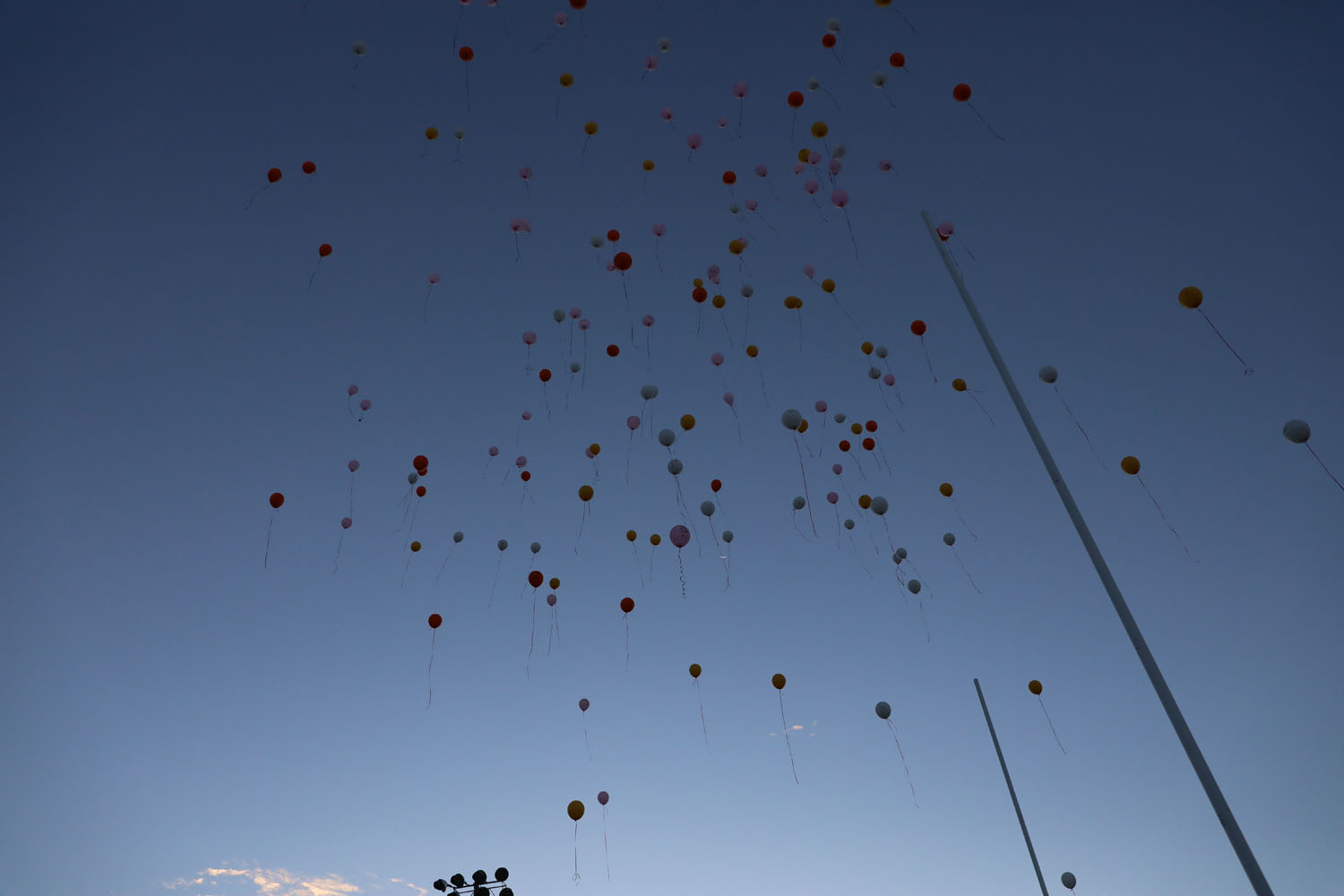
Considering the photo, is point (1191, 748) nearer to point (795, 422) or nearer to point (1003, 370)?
point (1003, 370)

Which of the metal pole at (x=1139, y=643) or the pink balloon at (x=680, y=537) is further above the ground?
the pink balloon at (x=680, y=537)

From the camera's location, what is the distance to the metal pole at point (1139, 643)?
404cm

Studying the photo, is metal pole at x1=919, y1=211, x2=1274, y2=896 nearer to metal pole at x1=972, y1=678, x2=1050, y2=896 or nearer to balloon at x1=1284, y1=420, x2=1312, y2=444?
balloon at x1=1284, y1=420, x2=1312, y2=444

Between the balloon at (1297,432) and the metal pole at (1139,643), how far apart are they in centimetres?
251

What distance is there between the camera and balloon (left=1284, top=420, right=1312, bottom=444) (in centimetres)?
620

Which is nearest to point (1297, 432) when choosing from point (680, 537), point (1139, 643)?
point (1139, 643)

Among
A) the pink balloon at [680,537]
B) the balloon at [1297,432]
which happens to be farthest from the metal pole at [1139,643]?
the pink balloon at [680,537]

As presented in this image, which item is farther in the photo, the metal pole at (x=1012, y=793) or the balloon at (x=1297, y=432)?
the metal pole at (x=1012, y=793)

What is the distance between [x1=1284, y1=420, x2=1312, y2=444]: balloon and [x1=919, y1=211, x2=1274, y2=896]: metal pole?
2510mm

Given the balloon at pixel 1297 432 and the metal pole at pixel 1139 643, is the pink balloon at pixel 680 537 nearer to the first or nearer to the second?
the metal pole at pixel 1139 643

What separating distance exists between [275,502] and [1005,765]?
40.7 feet

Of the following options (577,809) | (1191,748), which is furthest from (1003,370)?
(577,809)

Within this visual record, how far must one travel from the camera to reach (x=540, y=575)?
9680 mm

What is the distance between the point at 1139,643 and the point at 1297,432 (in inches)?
122
